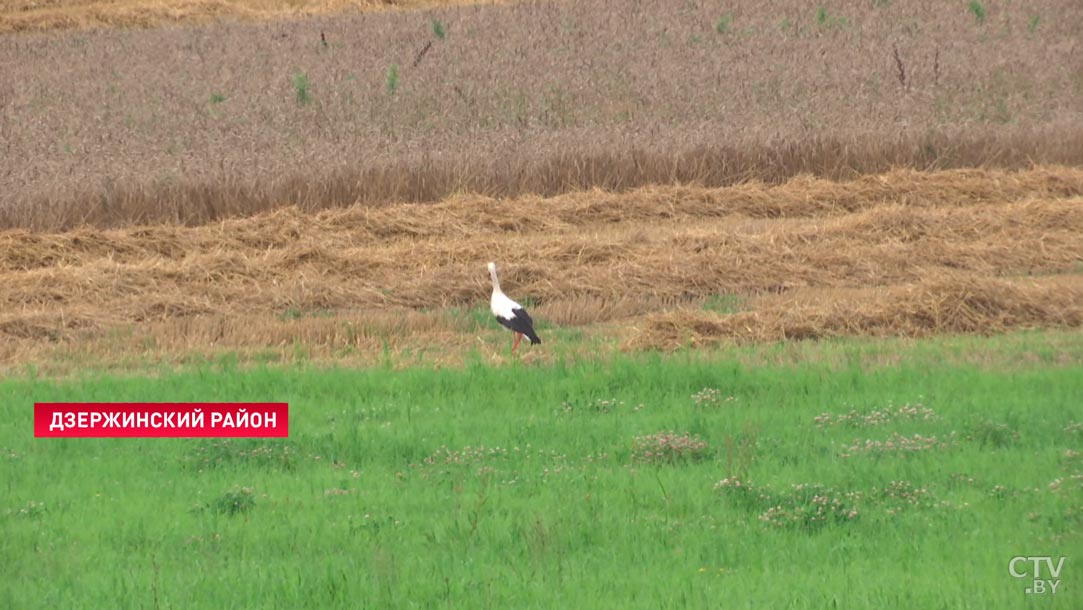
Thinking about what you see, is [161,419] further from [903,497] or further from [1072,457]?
[1072,457]

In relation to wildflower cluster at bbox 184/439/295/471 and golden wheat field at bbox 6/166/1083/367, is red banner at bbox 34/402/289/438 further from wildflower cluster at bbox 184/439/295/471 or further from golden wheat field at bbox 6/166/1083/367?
golden wheat field at bbox 6/166/1083/367

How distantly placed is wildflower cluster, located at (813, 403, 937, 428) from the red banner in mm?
3526

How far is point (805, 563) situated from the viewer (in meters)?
6.23

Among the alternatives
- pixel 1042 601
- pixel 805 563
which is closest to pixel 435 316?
pixel 805 563

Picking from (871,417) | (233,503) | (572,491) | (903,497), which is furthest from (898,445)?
(233,503)

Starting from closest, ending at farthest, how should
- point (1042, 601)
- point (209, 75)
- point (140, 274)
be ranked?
point (1042, 601) → point (140, 274) → point (209, 75)

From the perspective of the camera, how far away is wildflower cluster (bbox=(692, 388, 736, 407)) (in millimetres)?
9281

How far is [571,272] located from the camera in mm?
14266

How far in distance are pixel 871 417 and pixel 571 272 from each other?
6.02 meters

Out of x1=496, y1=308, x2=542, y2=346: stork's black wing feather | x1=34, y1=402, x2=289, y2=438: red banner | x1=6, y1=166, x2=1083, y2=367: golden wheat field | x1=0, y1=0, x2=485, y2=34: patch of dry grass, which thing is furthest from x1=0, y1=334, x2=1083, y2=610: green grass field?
x1=0, y1=0, x2=485, y2=34: patch of dry grass

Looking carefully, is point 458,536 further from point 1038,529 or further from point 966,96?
point 966,96

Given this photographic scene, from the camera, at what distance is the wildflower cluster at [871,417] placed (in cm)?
857

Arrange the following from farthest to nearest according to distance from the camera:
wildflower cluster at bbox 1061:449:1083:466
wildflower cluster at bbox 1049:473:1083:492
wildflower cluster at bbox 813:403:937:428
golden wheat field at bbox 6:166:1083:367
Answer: golden wheat field at bbox 6:166:1083:367
wildflower cluster at bbox 813:403:937:428
wildflower cluster at bbox 1061:449:1083:466
wildflower cluster at bbox 1049:473:1083:492

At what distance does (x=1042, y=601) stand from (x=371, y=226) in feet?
38.9
